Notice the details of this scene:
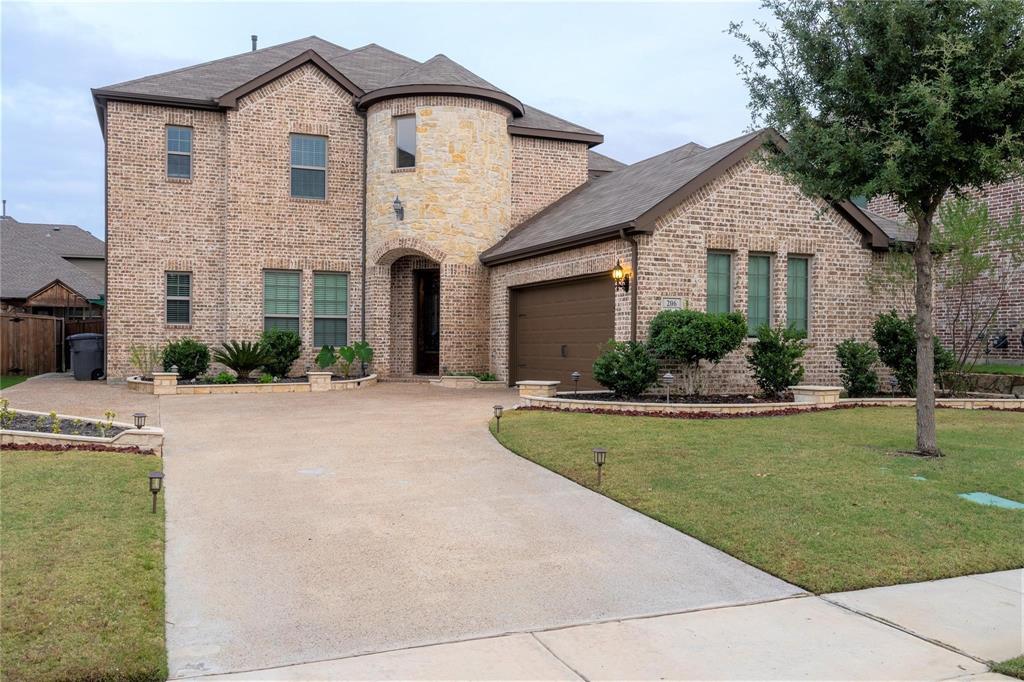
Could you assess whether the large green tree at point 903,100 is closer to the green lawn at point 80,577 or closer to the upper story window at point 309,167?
the green lawn at point 80,577

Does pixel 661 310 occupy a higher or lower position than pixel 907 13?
lower

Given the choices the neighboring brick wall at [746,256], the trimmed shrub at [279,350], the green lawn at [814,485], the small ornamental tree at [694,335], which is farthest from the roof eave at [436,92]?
the green lawn at [814,485]

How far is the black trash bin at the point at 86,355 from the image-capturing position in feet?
63.7

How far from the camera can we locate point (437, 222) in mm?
19188

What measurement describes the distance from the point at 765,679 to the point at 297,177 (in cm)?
1839

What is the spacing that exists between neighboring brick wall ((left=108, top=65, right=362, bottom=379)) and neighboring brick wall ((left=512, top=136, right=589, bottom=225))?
167 inches

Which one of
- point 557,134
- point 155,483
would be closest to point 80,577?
point 155,483

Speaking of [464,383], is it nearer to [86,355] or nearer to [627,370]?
[627,370]

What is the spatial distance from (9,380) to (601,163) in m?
18.3

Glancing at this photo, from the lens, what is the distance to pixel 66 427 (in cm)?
1002

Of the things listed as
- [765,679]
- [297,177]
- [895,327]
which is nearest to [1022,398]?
[895,327]

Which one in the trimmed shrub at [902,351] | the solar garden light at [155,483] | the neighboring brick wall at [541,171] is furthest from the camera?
the neighboring brick wall at [541,171]

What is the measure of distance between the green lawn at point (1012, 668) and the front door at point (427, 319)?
17591mm

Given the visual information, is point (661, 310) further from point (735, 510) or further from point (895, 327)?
point (735, 510)
